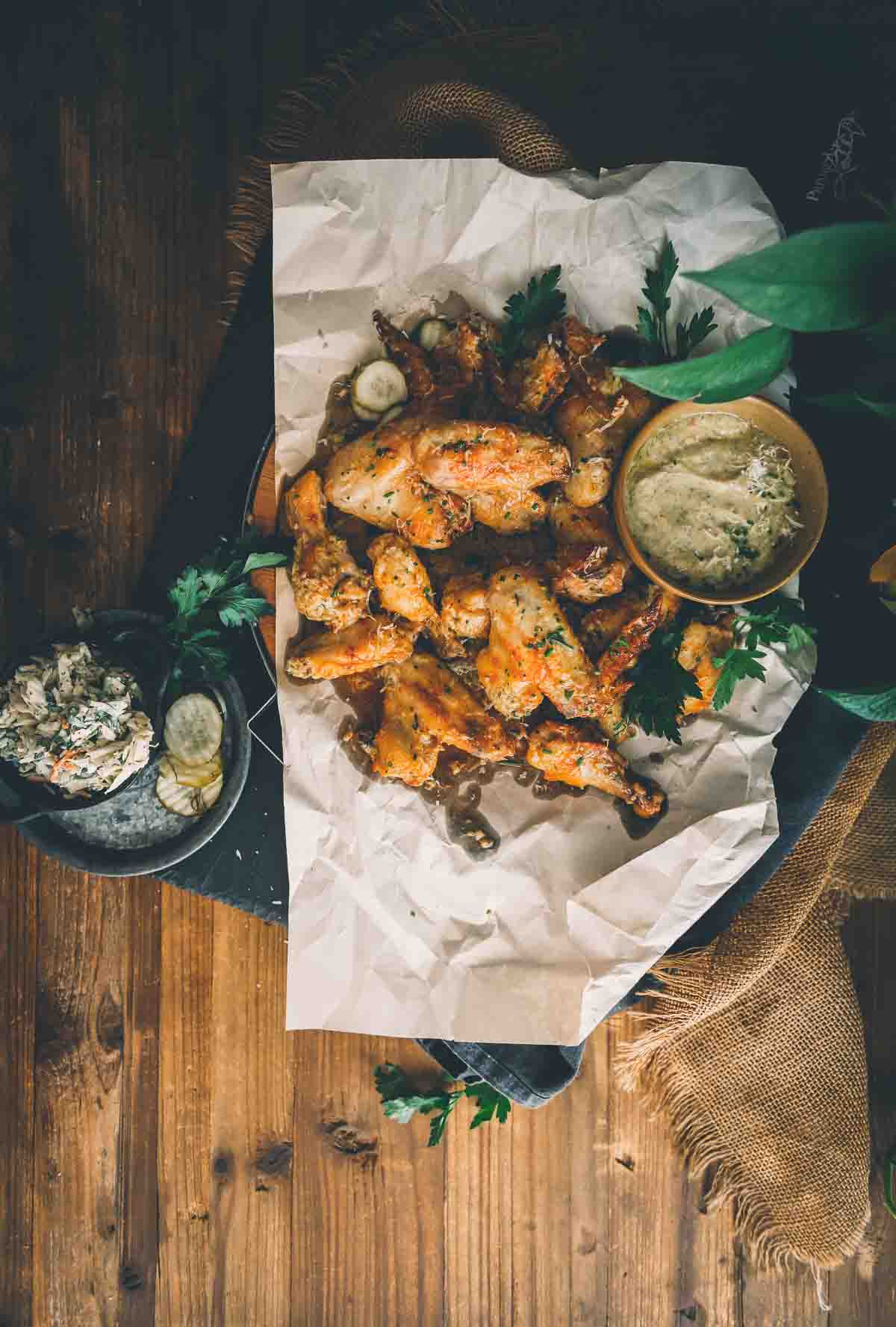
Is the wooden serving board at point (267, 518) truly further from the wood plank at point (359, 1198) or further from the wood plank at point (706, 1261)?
the wood plank at point (706, 1261)

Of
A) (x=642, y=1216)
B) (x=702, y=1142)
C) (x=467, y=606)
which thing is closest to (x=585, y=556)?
(x=467, y=606)

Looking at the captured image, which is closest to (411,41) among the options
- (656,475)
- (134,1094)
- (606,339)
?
(606,339)

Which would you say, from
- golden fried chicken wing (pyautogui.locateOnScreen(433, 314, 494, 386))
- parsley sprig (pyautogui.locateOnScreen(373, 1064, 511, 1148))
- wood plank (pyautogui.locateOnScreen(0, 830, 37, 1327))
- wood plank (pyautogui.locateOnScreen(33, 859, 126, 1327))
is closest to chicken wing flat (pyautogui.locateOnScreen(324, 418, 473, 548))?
golden fried chicken wing (pyautogui.locateOnScreen(433, 314, 494, 386))

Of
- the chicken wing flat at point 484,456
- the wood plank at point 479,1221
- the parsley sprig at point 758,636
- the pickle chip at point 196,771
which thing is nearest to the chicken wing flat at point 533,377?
the chicken wing flat at point 484,456

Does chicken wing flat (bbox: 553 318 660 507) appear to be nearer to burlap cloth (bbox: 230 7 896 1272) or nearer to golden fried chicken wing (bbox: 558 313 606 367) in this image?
golden fried chicken wing (bbox: 558 313 606 367)

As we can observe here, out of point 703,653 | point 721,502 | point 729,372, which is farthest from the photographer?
point 703,653

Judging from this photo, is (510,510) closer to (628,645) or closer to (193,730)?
(628,645)
